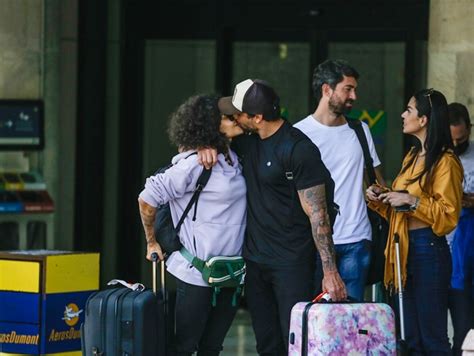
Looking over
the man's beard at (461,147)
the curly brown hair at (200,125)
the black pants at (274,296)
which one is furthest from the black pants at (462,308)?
the curly brown hair at (200,125)

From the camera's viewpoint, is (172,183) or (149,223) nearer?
(172,183)

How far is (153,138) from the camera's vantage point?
12844mm

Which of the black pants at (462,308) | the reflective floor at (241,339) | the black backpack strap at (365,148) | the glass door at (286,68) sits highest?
the glass door at (286,68)

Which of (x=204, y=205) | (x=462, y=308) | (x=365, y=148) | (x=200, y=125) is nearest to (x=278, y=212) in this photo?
(x=204, y=205)

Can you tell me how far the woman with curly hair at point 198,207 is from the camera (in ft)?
23.0

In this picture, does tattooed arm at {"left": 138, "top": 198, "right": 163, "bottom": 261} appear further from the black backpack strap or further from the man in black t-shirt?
the black backpack strap

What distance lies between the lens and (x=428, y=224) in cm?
738

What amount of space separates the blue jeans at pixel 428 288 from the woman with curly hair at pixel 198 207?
992 millimetres

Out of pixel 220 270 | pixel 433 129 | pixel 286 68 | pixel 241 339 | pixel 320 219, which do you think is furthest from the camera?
pixel 286 68

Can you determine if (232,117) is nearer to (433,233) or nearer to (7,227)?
(433,233)

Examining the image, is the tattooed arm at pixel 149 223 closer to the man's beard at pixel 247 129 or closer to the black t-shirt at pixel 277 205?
the black t-shirt at pixel 277 205

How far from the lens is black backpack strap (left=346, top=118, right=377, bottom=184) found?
26.2 feet

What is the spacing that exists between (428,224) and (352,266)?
62 cm

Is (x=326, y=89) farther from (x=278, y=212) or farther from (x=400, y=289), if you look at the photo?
(x=400, y=289)
